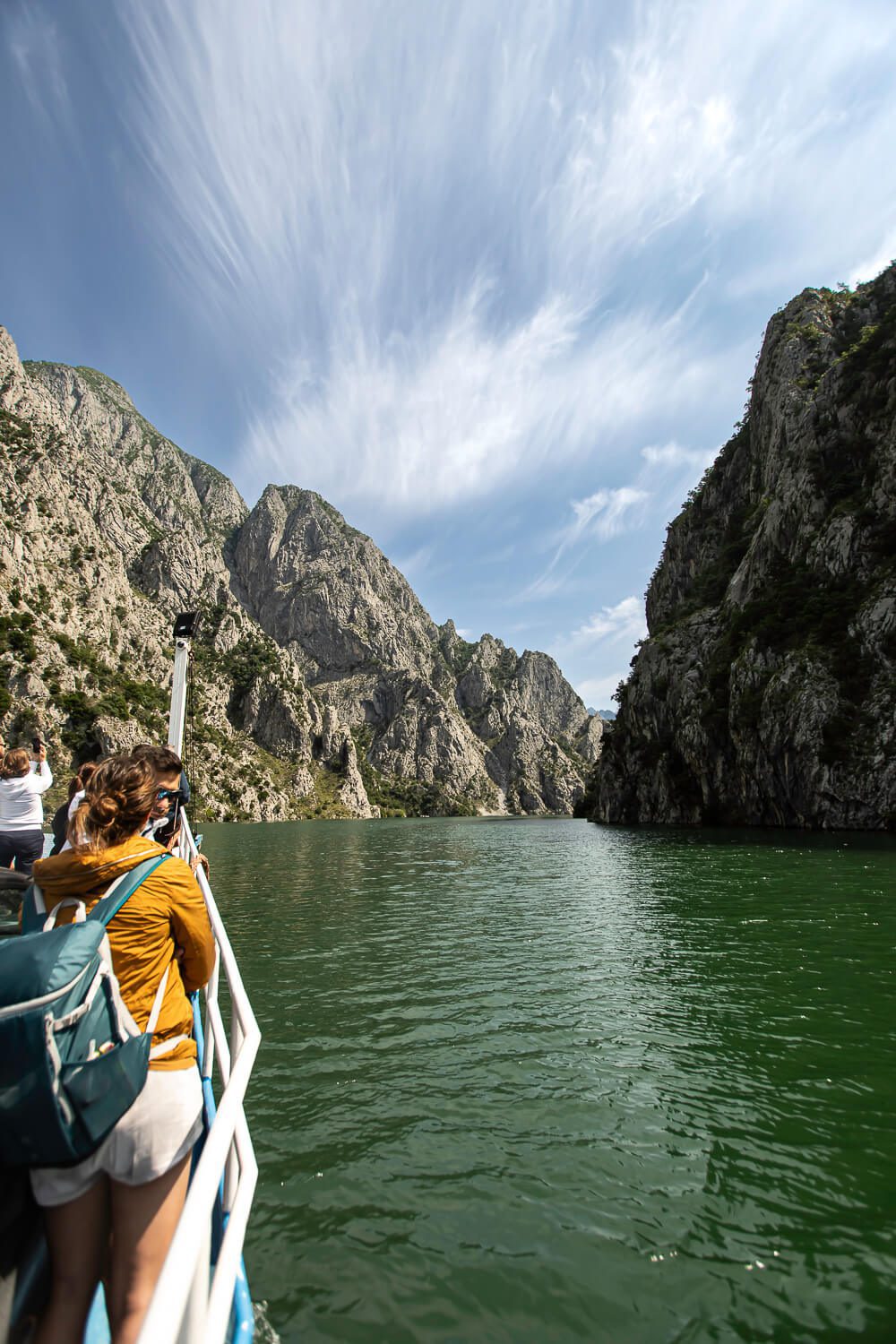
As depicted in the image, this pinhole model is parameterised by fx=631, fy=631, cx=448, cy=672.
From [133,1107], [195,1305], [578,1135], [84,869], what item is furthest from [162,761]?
[578,1135]

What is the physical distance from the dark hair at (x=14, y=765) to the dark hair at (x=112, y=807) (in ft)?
23.3

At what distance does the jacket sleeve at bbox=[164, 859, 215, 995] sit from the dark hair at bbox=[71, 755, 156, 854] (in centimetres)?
34

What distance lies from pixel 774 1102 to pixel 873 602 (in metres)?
54.9

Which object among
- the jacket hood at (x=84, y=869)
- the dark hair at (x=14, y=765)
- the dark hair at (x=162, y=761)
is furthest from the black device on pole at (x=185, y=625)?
the jacket hood at (x=84, y=869)

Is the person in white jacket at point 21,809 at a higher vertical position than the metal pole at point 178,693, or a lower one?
lower

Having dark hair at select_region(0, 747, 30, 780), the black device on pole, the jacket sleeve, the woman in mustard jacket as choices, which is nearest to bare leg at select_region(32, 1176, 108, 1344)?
the woman in mustard jacket

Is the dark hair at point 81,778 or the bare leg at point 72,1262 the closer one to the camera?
the bare leg at point 72,1262

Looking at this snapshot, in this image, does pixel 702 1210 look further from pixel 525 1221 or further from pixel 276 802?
pixel 276 802

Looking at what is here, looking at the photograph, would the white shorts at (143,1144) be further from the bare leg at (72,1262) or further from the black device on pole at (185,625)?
the black device on pole at (185,625)

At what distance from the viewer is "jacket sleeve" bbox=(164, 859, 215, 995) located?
331 cm

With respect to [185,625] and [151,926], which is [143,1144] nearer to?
[151,926]

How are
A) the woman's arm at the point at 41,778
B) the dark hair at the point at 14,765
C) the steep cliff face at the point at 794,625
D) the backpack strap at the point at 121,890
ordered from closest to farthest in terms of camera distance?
the backpack strap at the point at 121,890 → the dark hair at the point at 14,765 → the woman's arm at the point at 41,778 → the steep cliff face at the point at 794,625

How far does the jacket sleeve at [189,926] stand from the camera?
3.31 m

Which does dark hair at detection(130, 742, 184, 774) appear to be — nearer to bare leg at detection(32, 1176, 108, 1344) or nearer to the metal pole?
bare leg at detection(32, 1176, 108, 1344)
